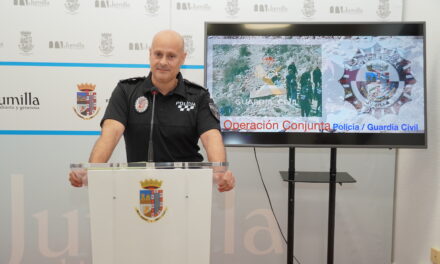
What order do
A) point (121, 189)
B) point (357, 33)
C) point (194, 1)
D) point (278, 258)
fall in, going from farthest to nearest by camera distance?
point (278, 258), point (194, 1), point (357, 33), point (121, 189)

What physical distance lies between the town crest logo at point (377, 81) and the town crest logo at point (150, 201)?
142 centimetres

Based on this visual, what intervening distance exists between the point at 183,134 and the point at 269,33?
0.79 metres

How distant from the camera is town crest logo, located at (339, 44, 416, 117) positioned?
6.92ft

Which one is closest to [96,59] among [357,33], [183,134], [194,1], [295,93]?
[194,1]

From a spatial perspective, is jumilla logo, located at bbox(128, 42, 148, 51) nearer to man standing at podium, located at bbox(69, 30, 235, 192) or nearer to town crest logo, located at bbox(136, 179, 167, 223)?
man standing at podium, located at bbox(69, 30, 235, 192)

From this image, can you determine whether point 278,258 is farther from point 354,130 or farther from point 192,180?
point 192,180

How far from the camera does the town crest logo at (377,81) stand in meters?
2.11

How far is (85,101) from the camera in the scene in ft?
8.67

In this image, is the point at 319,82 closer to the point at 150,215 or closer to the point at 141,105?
the point at 141,105

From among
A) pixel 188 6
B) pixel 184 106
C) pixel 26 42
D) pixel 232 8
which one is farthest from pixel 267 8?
pixel 26 42

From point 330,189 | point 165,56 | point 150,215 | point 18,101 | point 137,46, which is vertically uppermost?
point 137,46

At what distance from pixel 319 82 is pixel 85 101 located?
1.58 meters

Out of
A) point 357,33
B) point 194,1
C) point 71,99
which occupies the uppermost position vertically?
point 194,1

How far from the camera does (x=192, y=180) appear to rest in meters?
1.09
